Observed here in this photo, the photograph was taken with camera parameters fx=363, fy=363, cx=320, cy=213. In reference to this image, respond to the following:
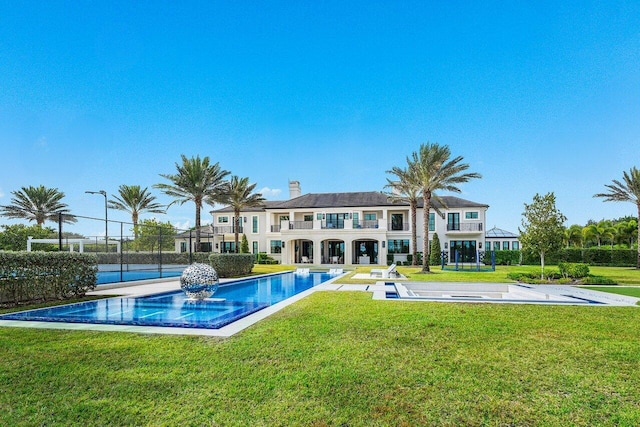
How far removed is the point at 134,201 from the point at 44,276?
3289 centimetres

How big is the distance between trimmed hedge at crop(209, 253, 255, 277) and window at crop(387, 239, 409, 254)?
61.6 feet

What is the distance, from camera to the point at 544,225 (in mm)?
18312

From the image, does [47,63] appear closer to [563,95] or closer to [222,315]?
[222,315]

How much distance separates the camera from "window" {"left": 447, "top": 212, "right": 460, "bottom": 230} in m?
38.5

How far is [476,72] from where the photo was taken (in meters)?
21.3

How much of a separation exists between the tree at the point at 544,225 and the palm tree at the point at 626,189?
21.5 meters

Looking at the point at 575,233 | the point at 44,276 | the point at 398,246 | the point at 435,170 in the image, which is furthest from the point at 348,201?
the point at 575,233

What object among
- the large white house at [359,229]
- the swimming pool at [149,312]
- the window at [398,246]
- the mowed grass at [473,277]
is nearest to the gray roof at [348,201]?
the large white house at [359,229]

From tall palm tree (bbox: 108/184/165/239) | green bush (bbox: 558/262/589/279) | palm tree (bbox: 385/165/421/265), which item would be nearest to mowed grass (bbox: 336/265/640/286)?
green bush (bbox: 558/262/589/279)

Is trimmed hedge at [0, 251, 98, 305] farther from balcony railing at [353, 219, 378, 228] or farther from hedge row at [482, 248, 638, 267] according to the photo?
hedge row at [482, 248, 638, 267]

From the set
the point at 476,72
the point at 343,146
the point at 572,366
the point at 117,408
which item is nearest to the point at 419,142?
the point at 343,146

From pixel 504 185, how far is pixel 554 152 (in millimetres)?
4463

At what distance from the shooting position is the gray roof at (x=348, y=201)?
3836 cm

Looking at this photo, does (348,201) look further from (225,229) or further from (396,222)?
(225,229)
